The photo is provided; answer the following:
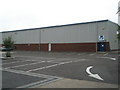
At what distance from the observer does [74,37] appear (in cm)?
4212

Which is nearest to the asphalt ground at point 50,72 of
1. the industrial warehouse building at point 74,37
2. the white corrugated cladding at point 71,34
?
the industrial warehouse building at point 74,37

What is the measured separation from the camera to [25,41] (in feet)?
172

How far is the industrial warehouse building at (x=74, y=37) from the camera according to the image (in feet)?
125

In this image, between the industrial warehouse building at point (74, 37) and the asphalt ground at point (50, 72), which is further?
the industrial warehouse building at point (74, 37)

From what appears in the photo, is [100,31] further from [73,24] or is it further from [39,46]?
[39,46]

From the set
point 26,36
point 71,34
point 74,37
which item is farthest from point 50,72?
point 26,36

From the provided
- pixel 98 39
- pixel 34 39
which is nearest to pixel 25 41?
pixel 34 39

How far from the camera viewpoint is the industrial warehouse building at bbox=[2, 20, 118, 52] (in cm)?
3819

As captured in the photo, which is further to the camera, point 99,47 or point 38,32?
point 38,32

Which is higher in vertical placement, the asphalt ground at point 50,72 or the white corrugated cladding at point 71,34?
the white corrugated cladding at point 71,34

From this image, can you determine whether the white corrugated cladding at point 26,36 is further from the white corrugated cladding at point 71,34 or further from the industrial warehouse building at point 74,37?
the white corrugated cladding at point 71,34

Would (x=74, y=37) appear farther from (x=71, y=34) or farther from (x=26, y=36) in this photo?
(x=26, y=36)

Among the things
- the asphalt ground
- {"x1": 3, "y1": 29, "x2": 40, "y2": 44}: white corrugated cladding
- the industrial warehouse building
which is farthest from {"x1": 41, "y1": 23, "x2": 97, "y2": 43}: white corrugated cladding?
the asphalt ground

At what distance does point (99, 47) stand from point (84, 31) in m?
5.23
